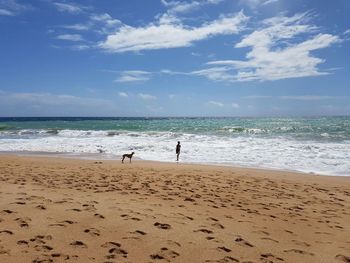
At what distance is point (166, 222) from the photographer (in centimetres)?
573

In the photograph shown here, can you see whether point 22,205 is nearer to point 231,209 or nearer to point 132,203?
point 132,203

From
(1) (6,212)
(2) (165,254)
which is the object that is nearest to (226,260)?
(2) (165,254)

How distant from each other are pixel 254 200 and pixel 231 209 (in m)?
1.34

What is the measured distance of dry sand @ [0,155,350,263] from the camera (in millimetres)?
4535

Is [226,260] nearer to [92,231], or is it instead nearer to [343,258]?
[343,258]

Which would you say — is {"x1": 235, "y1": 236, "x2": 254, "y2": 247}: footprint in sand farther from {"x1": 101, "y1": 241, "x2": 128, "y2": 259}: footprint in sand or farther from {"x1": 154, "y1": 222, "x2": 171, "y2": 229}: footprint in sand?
{"x1": 101, "y1": 241, "x2": 128, "y2": 259}: footprint in sand

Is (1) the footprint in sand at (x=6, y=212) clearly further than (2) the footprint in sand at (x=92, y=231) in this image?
Yes

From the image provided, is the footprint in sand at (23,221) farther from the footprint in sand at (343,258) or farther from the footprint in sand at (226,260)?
the footprint in sand at (343,258)

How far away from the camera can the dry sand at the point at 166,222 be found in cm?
454

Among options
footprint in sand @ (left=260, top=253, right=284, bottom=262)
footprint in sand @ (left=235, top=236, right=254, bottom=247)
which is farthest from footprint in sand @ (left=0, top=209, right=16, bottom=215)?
footprint in sand @ (left=260, top=253, right=284, bottom=262)

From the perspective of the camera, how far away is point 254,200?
8352 millimetres

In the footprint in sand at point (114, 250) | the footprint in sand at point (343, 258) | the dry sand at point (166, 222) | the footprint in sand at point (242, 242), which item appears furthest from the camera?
the footprint in sand at point (242, 242)

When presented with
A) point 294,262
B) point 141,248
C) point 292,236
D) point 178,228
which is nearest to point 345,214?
point 292,236

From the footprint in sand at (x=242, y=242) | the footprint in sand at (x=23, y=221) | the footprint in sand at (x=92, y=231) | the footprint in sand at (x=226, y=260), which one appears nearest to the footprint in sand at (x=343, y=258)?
the footprint in sand at (x=242, y=242)
